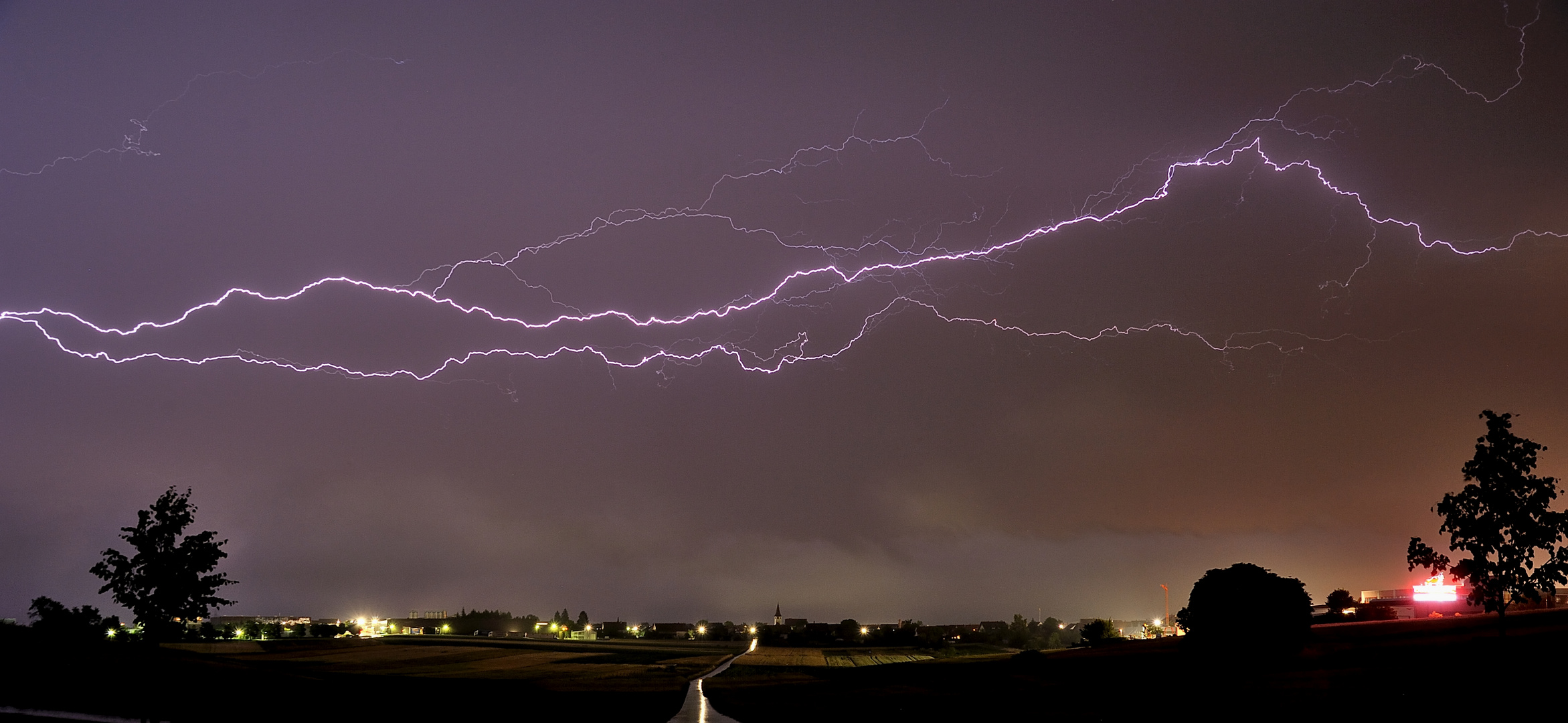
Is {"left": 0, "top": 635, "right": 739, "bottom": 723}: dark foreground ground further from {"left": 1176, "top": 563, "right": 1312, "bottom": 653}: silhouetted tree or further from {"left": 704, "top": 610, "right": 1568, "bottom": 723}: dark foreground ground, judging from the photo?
{"left": 1176, "top": 563, "right": 1312, "bottom": 653}: silhouetted tree

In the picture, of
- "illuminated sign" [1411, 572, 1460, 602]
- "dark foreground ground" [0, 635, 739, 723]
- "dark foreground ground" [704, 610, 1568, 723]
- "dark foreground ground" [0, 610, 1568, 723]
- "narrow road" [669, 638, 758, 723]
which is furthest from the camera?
"illuminated sign" [1411, 572, 1460, 602]

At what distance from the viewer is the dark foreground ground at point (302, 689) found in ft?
107

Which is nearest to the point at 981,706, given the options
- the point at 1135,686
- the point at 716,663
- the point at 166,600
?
the point at 1135,686

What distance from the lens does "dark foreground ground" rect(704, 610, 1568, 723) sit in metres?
27.0

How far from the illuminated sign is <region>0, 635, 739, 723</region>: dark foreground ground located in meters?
54.0

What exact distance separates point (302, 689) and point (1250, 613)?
40.9 meters

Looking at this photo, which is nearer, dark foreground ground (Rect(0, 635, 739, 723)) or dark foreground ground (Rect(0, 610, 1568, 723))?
dark foreground ground (Rect(0, 610, 1568, 723))

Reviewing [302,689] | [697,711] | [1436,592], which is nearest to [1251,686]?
[697,711]

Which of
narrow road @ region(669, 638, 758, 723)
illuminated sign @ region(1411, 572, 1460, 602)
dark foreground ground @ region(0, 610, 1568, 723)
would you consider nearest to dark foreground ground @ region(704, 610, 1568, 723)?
dark foreground ground @ region(0, 610, 1568, 723)

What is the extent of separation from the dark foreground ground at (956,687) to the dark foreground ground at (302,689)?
13cm

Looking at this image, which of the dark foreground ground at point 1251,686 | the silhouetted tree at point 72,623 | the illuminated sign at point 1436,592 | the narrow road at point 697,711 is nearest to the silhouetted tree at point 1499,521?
the dark foreground ground at point 1251,686

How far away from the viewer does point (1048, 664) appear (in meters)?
48.8

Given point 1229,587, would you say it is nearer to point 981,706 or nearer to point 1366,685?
point 1366,685

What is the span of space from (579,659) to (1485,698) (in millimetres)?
66311
